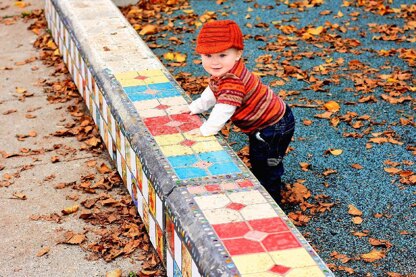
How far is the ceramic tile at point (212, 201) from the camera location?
3.79m

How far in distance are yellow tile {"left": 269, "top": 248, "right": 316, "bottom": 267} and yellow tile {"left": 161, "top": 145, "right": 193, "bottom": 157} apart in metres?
1.23

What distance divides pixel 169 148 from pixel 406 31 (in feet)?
15.8

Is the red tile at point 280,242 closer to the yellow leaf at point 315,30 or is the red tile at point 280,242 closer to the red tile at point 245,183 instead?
the red tile at point 245,183

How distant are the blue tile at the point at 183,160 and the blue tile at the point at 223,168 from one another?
5.4 inches

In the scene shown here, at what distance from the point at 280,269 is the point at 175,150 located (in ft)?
4.69

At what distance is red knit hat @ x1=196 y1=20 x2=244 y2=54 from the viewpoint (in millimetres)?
4457

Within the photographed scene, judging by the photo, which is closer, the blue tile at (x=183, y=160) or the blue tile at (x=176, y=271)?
the blue tile at (x=176, y=271)

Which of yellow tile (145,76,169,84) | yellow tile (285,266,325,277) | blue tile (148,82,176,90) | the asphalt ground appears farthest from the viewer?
yellow tile (145,76,169,84)

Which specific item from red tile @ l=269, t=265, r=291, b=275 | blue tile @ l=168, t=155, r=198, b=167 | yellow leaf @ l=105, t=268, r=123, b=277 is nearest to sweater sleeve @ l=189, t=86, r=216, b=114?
blue tile @ l=168, t=155, r=198, b=167

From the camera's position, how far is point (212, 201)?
385cm

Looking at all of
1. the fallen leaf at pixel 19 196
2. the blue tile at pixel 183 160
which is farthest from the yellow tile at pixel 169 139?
the fallen leaf at pixel 19 196

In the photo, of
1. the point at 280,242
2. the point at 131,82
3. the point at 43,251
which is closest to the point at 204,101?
the point at 131,82

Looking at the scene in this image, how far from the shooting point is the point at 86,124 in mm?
6379

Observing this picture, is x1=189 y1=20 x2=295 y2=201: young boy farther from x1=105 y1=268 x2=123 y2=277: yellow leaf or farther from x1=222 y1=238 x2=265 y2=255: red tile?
x1=222 y1=238 x2=265 y2=255: red tile
